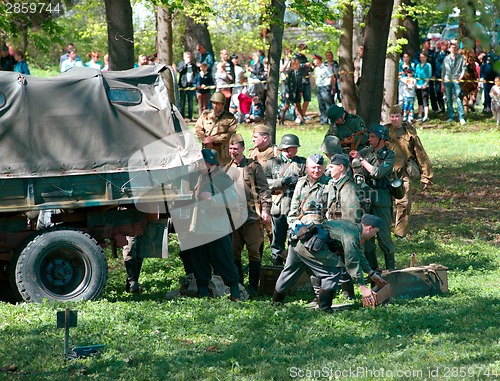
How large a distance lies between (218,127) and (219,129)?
4 centimetres

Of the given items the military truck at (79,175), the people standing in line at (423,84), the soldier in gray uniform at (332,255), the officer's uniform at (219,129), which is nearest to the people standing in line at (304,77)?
the people standing in line at (423,84)

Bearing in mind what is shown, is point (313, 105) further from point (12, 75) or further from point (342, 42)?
point (12, 75)

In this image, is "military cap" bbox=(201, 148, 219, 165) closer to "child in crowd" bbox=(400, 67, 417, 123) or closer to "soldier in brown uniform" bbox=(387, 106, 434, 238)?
"soldier in brown uniform" bbox=(387, 106, 434, 238)

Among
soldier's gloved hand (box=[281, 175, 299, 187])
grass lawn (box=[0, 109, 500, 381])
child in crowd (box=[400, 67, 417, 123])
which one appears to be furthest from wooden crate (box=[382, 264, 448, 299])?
child in crowd (box=[400, 67, 417, 123])

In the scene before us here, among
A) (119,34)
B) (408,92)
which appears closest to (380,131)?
(119,34)

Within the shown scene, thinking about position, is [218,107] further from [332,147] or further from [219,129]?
[332,147]

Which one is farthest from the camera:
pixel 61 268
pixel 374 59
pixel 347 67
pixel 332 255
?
pixel 347 67

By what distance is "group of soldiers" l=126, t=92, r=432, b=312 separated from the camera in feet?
30.1

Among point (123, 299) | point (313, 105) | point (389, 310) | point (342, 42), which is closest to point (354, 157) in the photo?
point (389, 310)

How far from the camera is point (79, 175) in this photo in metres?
9.91

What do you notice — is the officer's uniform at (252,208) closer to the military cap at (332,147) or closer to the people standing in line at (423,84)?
the military cap at (332,147)

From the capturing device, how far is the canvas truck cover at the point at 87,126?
A: 32.4 feet

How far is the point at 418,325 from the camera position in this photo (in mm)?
8805

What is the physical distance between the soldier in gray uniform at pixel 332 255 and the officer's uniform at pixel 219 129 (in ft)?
13.7
